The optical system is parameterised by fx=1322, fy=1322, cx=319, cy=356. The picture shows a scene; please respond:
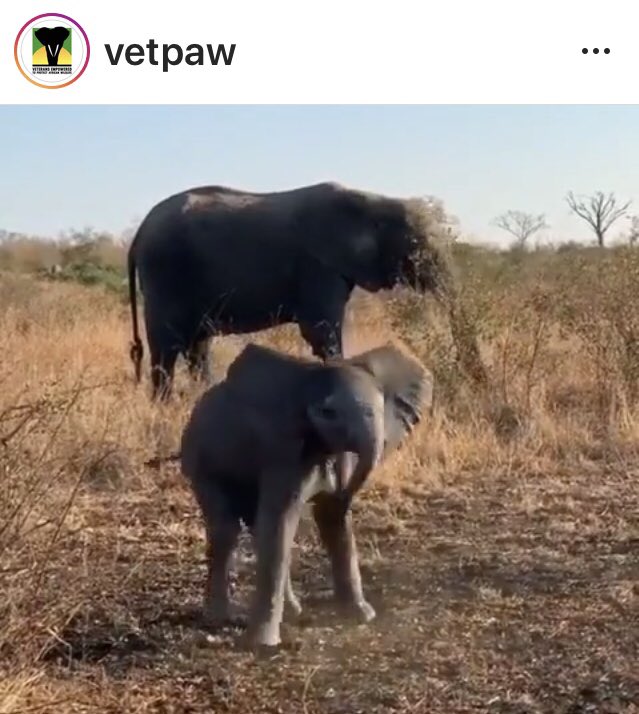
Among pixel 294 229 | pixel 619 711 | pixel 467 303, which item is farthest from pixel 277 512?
pixel 294 229

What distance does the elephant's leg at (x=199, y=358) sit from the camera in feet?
32.5

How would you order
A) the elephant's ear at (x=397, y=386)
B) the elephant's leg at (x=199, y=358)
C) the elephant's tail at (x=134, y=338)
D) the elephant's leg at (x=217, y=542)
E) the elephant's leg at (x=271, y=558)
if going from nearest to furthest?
the elephant's leg at (x=271, y=558), the elephant's ear at (x=397, y=386), the elephant's leg at (x=217, y=542), the elephant's tail at (x=134, y=338), the elephant's leg at (x=199, y=358)

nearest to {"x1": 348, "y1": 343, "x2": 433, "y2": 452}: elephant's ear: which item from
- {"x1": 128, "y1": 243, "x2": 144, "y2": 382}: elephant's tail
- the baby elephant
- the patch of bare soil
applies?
the baby elephant

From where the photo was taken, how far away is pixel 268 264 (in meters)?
9.66

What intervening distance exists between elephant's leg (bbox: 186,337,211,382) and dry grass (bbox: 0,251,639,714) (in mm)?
971

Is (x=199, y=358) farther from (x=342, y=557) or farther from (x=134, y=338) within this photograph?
(x=342, y=557)

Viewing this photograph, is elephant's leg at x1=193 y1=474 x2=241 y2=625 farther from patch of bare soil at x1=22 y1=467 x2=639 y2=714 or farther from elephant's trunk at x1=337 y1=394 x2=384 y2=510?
elephant's trunk at x1=337 y1=394 x2=384 y2=510

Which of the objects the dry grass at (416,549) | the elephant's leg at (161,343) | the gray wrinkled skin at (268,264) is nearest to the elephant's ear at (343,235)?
the gray wrinkled skin at (268,264)

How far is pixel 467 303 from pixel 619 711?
5.42 m

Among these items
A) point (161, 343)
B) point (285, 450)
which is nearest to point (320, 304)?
point (161, 343)

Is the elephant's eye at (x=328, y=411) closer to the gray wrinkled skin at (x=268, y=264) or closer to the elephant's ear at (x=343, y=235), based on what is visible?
the gray wrinkled skin at (x=268, y=264)

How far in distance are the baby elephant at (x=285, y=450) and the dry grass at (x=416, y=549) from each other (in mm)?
206

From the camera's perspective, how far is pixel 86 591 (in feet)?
14.3

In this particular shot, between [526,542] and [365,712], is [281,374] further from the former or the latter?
[526,542]
